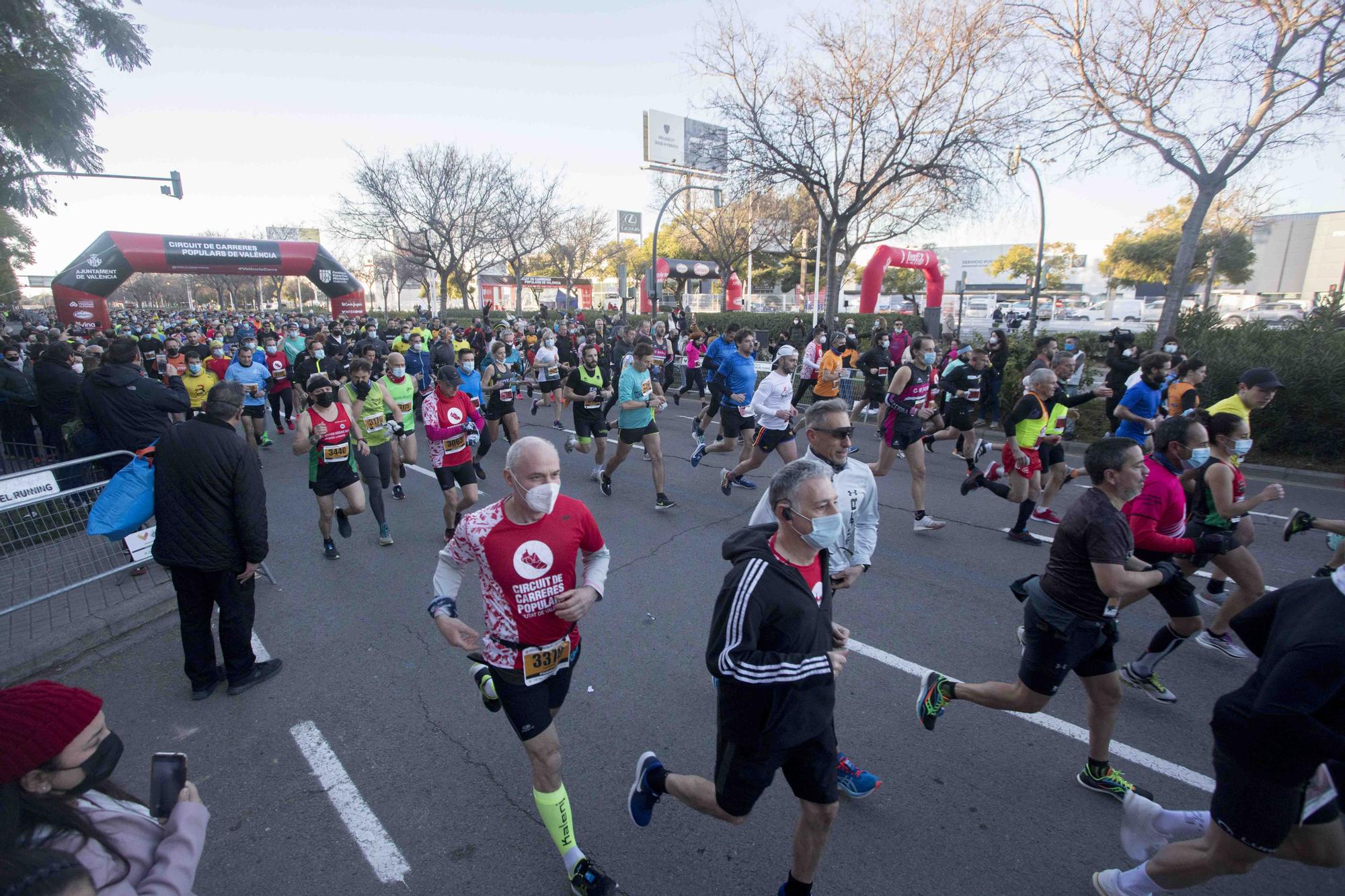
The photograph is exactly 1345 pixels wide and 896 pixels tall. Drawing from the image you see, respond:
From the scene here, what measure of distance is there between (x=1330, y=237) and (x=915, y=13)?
62.0m

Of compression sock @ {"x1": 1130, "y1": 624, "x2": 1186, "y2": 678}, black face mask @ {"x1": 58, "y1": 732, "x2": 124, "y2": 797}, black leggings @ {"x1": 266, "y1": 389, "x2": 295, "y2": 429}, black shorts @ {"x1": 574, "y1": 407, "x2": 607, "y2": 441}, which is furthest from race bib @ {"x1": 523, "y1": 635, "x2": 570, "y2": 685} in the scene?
black leggings @ {"x1": 266, "y1": 389, "x2": 295, "y2": 429}

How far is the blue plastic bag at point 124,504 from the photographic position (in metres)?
4.30

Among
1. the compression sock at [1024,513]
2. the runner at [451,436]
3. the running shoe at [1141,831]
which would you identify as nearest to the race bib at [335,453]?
the runner at [451,436]

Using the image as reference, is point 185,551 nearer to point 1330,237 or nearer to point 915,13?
point 915,13

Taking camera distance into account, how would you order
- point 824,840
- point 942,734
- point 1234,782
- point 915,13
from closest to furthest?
1. point 1234,782
2. point 824,840
3. point 942,734
4. point 915,13

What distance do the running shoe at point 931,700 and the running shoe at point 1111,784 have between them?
687 millimetres

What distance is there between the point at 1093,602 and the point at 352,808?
11.9ft

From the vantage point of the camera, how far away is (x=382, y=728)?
3842 mm

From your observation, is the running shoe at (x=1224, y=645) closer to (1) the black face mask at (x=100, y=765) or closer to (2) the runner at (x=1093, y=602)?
(2) the runner at (x=1093, y=602)

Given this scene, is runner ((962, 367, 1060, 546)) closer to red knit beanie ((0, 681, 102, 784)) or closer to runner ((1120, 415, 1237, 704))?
runner ((1120, 415, 1237, 704))

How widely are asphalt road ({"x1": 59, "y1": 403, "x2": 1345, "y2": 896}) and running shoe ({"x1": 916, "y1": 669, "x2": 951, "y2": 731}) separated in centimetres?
22

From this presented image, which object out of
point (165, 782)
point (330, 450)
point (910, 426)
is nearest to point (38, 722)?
point (165, 782)

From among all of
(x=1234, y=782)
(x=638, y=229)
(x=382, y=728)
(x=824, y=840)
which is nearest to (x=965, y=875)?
(x=824, y=840)

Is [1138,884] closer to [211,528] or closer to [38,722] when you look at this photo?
[38,722]
